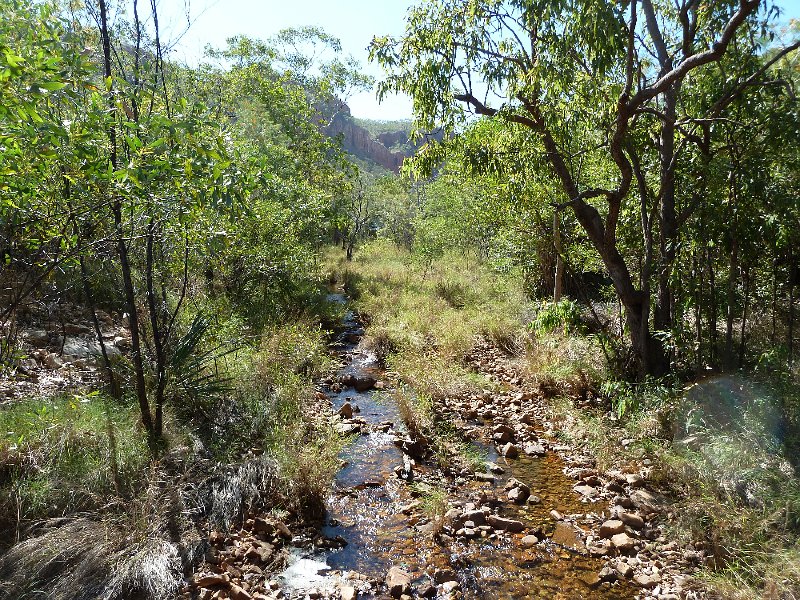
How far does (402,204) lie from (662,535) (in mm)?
32552

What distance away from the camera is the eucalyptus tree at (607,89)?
17.2 ft

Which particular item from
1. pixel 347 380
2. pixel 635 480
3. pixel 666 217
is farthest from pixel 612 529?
pixel 347 380

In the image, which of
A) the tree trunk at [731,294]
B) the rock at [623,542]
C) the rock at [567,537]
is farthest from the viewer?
the tree trunk at [731,294]

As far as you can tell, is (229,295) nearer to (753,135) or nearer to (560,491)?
(560,491)

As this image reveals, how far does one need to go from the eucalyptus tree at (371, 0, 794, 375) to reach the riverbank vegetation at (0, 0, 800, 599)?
0.04m

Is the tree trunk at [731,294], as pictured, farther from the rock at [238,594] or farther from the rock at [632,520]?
the rock at [238,594]

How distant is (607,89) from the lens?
580 centimetres

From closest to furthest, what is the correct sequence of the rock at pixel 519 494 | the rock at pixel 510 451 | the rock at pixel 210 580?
the rock at pixel 210 580
the rock at pixel 519 494
the rock at pixel 510 451

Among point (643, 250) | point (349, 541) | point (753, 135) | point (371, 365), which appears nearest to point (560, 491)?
point (349, 541)

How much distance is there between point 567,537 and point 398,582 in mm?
1787

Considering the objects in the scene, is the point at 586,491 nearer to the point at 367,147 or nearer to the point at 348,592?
the point at 348,592

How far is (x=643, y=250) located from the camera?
7203mm

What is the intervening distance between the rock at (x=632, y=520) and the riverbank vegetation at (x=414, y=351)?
0.36 m

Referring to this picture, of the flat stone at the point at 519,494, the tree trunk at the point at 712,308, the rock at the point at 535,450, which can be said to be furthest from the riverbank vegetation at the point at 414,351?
the flat stone at the point at 519,494
